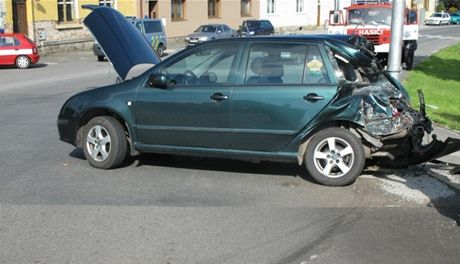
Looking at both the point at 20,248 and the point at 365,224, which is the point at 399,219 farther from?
the point at 20,248

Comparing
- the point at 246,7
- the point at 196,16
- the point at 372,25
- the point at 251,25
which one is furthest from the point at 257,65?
the point at 246,7

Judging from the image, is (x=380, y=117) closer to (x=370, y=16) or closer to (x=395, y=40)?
(x=395, y=40)

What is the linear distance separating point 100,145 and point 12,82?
12328mm

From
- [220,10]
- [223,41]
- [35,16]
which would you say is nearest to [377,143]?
[223,41]

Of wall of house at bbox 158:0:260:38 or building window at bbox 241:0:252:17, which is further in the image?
building window at bbox 241:0:252:17

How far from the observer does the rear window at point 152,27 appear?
29384 millimetres

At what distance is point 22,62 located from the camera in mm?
23906

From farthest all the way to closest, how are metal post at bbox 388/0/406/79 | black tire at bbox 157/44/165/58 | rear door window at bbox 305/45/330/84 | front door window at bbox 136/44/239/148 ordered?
black tire at bbox 157/44/165/58 → metal post at bbox 388/0/406/79 → front door window at bbox 136/44/239/148 → rear door window at bbox 305/45/330/84

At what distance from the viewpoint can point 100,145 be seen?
734 centimetres

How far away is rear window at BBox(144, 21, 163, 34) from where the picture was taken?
2938 centimetres

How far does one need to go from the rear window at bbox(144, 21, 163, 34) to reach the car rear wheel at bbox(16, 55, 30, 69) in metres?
6.89

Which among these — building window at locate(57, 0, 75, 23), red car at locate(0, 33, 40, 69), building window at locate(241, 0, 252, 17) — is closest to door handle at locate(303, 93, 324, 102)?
red car at locate(0, 33, 40, 69)

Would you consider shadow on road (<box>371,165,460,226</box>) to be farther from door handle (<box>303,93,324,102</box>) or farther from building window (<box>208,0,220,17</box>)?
building window (<box>208,0,220,17</box>)

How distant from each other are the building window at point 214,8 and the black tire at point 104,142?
38.0 meters
